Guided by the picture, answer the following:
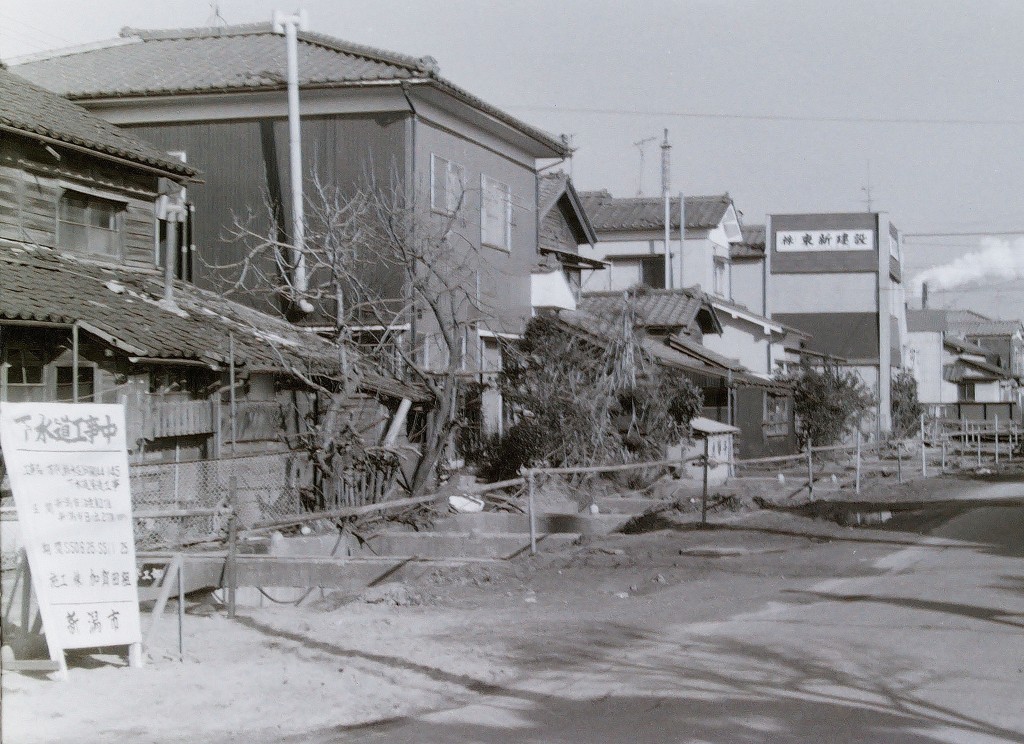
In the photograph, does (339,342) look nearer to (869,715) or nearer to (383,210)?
(383,210)

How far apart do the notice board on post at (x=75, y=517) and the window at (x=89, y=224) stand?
1029cm

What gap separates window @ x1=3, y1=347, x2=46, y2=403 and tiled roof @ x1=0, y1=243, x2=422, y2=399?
2.32 feet

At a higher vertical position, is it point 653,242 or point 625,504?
point 653,242

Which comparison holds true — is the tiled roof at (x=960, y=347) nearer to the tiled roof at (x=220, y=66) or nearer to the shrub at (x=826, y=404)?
the shrub at (x=826, y=404)

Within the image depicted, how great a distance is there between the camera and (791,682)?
25.9 ft

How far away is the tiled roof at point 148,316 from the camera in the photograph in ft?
46.1

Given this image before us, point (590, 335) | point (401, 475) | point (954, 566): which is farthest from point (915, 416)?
point (954, 566)

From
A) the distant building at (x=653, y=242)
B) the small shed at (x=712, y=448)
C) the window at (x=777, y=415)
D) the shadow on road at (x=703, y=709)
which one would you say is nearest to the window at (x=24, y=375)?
the shadow on road at (x=703, y=709)

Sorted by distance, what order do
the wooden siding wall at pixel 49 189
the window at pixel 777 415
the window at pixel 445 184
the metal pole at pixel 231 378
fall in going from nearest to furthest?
the metal pole at pixel 231 378
the wooden siding wall at pixel 49 189
the window at pixel 445 184
the window at pixel 777 415

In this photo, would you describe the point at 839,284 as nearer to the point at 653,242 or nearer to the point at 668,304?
the point at 653,242

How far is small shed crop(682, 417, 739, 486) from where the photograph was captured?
26.1 metres

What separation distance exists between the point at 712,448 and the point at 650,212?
15.1 m

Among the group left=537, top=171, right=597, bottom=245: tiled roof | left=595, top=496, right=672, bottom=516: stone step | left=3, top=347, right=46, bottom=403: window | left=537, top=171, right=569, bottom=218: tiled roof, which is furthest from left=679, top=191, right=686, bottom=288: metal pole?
left=3, top=347, right=46, bottom=403: window

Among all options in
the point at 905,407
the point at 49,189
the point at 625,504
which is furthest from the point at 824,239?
the point at 49,189
